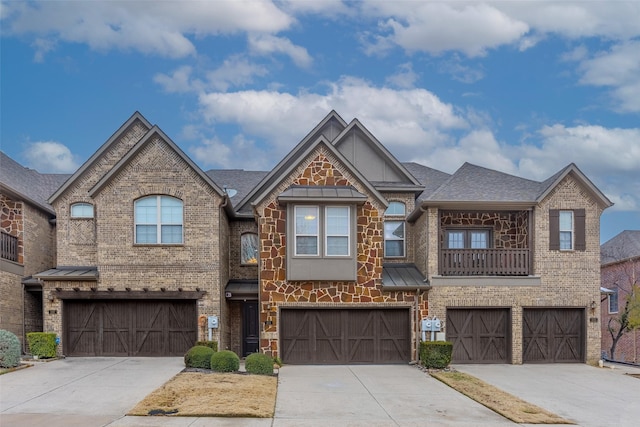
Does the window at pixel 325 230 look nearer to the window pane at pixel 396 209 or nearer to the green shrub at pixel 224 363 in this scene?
the window pane at pixel 396 209

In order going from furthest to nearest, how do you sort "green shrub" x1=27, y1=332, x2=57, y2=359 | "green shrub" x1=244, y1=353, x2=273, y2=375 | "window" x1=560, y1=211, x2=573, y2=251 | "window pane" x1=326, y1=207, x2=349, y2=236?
"window" x1=560, y1=211, x2=573, y2=251, "window pane" x1=326, y1=207, x2=349, y2=236, "green shrub" x1=27, y1=332, x2=57, y2=359, "green shrub" x1=244, y1=353, x2=273, y2=375

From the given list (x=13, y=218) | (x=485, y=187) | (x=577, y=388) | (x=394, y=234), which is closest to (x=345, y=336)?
(x=394, y=234)

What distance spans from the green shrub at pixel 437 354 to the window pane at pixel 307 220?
514cm

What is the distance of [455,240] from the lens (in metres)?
22.0

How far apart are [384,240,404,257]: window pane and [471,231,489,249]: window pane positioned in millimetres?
2683

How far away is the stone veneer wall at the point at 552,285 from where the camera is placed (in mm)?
19750

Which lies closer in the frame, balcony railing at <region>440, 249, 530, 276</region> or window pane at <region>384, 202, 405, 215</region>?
balcony railing at <region>440, 249, 530, 276</region>

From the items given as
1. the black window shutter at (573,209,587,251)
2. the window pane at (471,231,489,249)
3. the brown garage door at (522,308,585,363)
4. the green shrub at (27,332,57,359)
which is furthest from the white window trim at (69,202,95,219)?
the black window shutter at (573,209,587,251)

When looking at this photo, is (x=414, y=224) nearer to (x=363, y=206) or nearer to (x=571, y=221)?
(x=363, y=206)

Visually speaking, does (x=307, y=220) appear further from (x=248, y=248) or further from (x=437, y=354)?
(x=437, y=354)

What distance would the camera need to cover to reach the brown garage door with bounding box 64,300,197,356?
768 inches

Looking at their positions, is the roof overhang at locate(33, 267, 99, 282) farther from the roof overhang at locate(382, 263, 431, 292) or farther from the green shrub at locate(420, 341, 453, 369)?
the green shrub at locate(420, 341, 453, 369)

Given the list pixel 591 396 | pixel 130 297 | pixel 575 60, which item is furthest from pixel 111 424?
pixel 575 60

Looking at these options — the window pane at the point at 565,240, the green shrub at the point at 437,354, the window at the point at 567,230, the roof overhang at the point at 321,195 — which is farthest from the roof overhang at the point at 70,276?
the window pane at the point at 565,240
